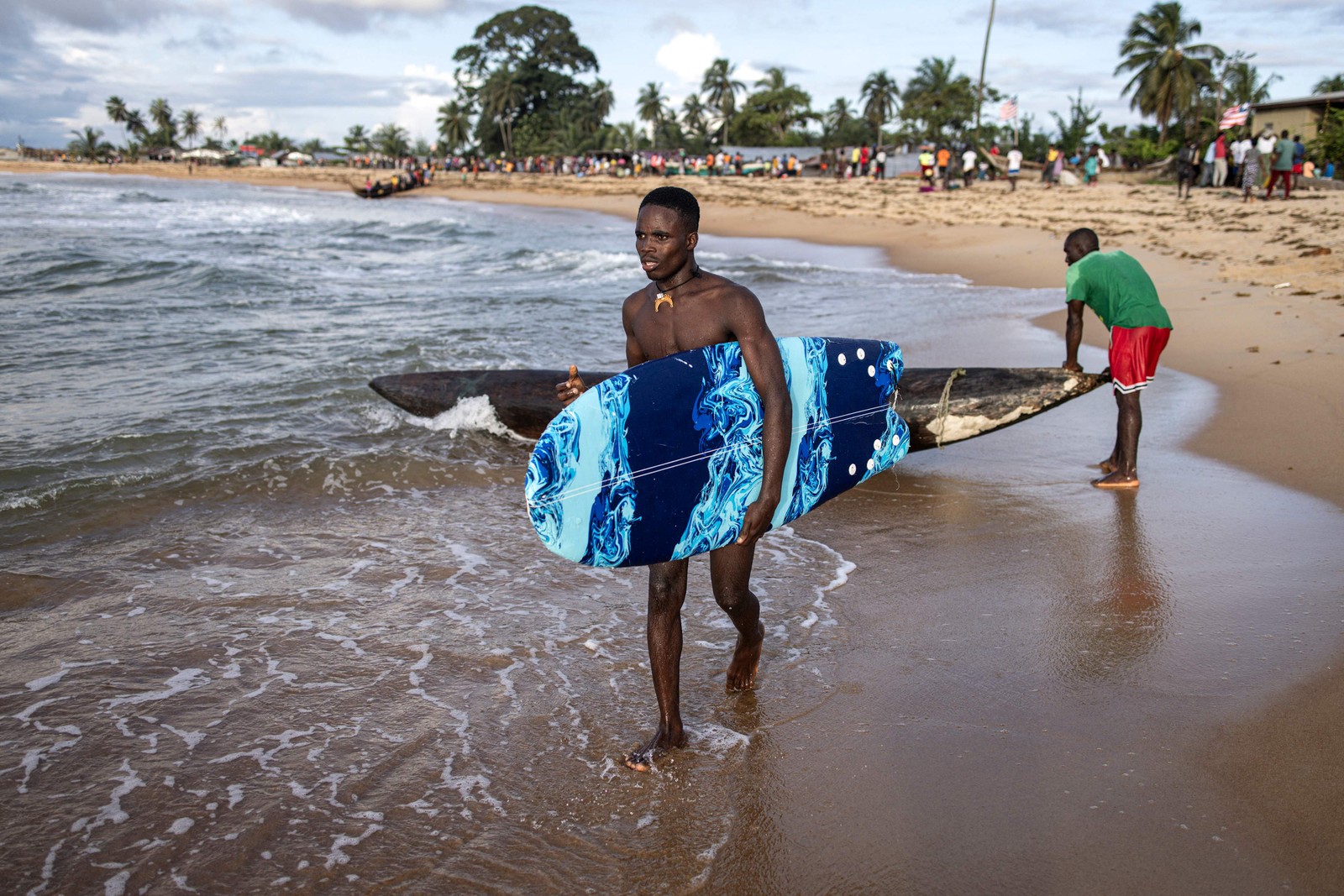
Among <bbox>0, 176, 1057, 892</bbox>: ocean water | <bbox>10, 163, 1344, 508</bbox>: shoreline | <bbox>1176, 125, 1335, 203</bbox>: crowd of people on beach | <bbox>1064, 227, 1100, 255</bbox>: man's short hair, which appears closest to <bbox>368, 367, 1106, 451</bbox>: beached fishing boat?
<bbox>1064, 227, 1100, 255</bbox>: man's short hair

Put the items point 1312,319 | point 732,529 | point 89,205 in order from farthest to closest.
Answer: point 89,205 → point 1312,319 → point 732,529

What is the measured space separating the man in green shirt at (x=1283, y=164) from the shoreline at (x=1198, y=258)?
0.65 meters

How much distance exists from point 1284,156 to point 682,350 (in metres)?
21.9

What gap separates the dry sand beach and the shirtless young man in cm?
38

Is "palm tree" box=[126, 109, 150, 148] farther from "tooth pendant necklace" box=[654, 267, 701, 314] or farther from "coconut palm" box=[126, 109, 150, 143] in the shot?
"tooth pendant necklace" box=[654, 267, 701, 314]

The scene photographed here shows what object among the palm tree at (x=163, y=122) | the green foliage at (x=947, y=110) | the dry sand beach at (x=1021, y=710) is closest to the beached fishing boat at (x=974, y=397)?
the dry sand beach at (x=1021, y=710)

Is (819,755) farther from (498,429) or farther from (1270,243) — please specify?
(1270,243)

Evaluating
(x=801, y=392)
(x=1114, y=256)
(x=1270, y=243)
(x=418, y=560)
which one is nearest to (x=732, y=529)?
(x=801, y=392)

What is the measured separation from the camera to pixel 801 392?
3.34 m

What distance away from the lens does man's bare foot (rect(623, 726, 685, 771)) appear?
10.0ft

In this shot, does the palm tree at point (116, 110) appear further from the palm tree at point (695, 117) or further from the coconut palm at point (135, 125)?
the palm tree at point (695, 117)

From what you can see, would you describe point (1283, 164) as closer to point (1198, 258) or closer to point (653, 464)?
point (1198, 258)

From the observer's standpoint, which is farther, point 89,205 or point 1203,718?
point 89,205

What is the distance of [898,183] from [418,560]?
32.1m
